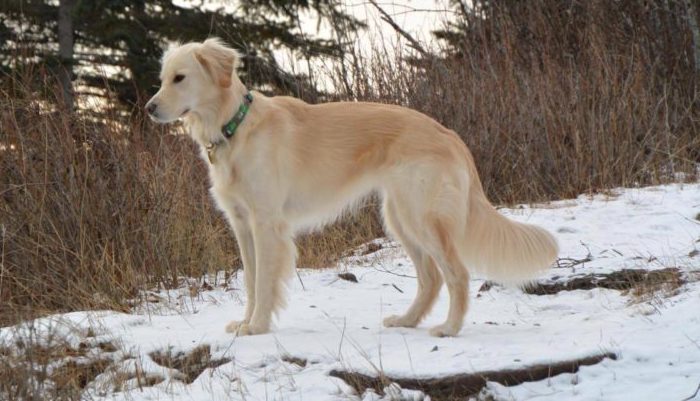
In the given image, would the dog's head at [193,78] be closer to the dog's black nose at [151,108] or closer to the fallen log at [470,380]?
the dog's black nose at [151,108]

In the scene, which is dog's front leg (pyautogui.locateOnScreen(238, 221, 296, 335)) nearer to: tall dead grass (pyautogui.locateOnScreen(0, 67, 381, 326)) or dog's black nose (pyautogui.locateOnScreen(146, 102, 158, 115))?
dog's black nose (pyautogui.locateOnScreen(146, 102, 158, 115))

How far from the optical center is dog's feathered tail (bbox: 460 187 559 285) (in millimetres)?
4301

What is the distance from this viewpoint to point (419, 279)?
15.1 ft

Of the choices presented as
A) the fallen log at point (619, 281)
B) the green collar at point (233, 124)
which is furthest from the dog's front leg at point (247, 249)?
the fallen log at point (619, 281)

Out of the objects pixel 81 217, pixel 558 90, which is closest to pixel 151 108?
pixel 81 217

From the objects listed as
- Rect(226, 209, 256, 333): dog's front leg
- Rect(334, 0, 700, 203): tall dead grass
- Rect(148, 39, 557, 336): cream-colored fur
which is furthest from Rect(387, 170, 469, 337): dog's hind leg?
Rect(334, 0, 700, 203): tall dead grass

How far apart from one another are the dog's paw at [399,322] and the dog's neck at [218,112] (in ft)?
4.24

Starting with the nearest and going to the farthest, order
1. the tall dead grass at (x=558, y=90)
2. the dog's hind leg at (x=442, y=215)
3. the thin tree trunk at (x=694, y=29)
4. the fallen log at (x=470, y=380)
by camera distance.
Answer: the fallen log at (x=470, y=380), the dog's hind leg at (x=442, y=215), the tall dead grass at (x=558, y=90), the thin tree trunk at (x=694, y=29)

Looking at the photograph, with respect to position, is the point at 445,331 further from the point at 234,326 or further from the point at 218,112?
the point at 218,112

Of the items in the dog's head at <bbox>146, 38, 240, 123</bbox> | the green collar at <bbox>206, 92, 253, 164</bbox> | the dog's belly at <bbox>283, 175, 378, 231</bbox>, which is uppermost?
the dog's head at <bbox>146, 38, 240, 123</bbox>

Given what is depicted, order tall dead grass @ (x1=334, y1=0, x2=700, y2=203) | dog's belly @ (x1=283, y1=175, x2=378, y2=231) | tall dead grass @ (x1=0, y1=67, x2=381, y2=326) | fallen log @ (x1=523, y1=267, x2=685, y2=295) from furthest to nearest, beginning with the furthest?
tall dead grass @ (x1=334, y1=0, x2=700, y2=203)
tall dead grass @ (x1=0, y1=67, x2=381, y2=326)
dog's belly @ (x1=283, y1=175, x2=378, y2=231)
fallen log @ (x1=523, y1=267, x2=685, y2=295)

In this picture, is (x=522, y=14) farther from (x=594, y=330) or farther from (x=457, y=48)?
(x=594, y=330)

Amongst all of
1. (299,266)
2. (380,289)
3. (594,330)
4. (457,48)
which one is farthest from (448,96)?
(594,330)

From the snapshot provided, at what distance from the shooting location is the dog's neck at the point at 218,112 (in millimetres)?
4328
